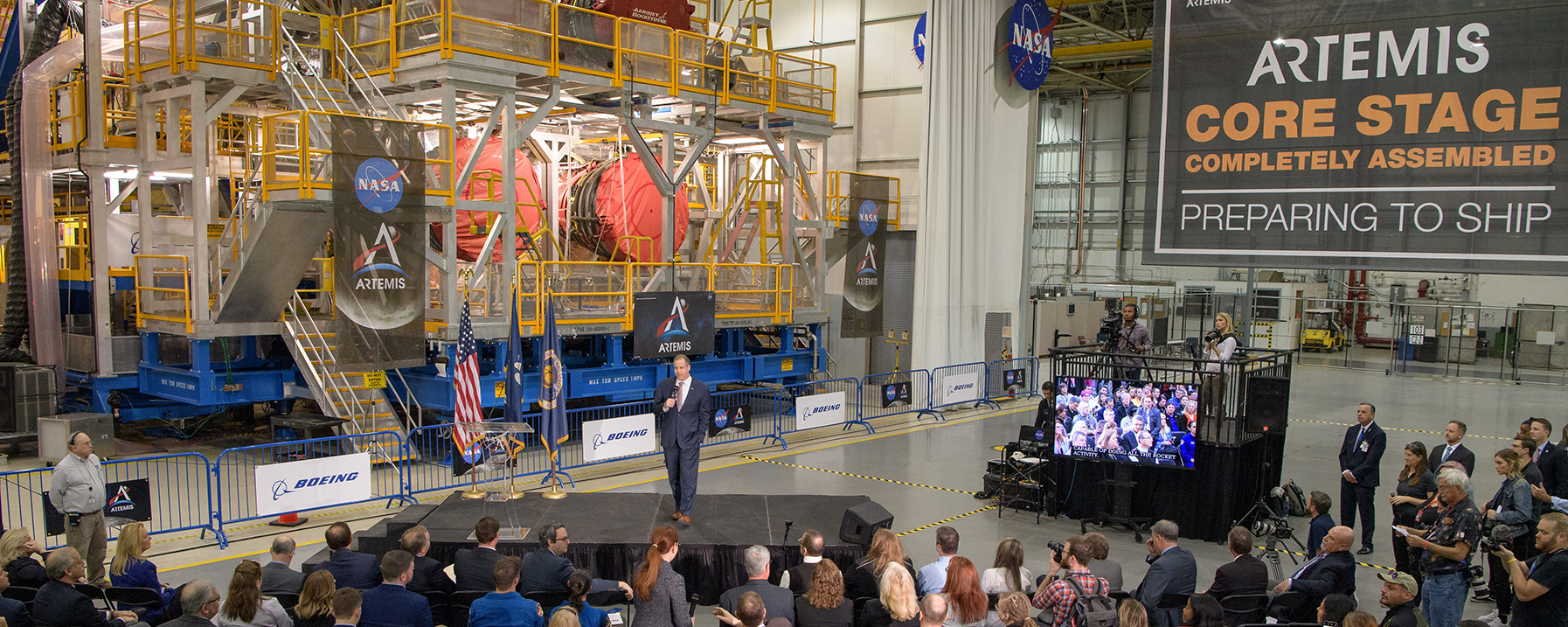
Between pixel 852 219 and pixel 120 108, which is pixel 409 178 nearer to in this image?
pixel 120 108

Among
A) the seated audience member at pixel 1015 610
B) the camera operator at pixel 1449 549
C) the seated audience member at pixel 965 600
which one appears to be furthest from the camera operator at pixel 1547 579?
the seated audience member at pixel 965 600

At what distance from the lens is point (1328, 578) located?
7.97 metres

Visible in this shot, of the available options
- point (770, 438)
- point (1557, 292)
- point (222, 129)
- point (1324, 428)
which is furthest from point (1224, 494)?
point (1557, 292)

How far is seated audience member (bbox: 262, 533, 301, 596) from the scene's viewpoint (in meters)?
7.57

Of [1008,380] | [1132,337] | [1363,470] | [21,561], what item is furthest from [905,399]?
[21,561]

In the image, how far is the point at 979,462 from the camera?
16.4 metres

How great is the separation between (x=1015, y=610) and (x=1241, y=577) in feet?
7.89

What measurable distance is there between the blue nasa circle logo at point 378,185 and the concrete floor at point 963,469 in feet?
13.4

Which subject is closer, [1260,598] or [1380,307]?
[1260,598]

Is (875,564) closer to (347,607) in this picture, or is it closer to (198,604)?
(347,607)

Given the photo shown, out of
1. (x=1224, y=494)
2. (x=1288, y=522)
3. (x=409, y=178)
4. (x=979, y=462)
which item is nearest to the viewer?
(x=1224, y=494)

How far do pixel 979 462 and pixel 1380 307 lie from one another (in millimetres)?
27963

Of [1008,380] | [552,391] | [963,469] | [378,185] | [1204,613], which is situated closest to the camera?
[1204,613]

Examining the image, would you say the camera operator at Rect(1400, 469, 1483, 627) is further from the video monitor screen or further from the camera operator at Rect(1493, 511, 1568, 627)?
the video monitor screen
